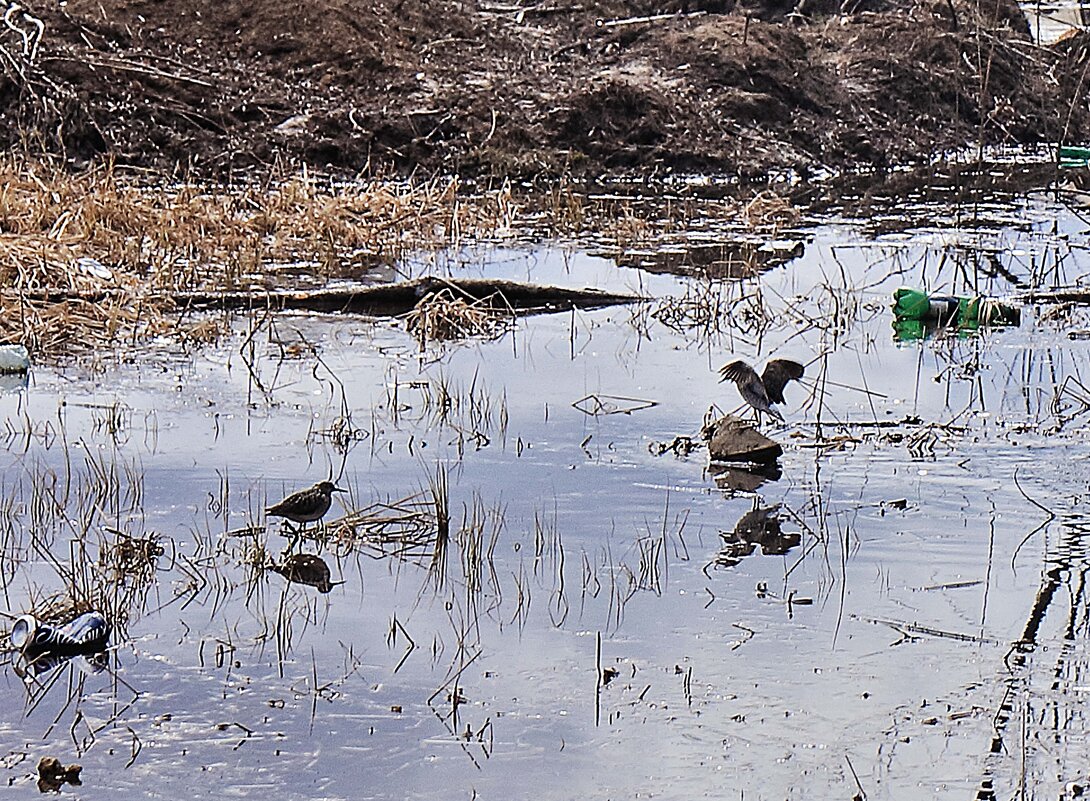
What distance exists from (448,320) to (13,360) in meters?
2.29

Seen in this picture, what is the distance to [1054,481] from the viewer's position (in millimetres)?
6195

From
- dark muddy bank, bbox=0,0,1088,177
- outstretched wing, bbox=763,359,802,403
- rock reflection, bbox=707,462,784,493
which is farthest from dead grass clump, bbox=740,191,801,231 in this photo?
rock reflection, bbox=707,462,784,493

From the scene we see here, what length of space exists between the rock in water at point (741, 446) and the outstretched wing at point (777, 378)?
55 cm

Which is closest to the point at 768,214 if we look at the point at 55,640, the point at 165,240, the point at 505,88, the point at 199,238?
the point at 199,238

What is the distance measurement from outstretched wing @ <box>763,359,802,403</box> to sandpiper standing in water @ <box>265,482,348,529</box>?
2.33 meters

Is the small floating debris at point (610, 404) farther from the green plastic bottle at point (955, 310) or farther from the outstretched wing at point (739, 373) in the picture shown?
the green plastic bottle at point (955, 310)

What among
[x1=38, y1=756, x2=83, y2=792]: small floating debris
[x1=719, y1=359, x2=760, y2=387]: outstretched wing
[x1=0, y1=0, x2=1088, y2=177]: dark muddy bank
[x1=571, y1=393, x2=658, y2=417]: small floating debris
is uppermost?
[x1=0, y1=0, x2=1088, y2=177]: dark muddy bank

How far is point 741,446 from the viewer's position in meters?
6.49

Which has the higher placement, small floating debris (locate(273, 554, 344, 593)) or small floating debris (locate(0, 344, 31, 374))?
small floating debris (locate(0, 344, 31, 374))

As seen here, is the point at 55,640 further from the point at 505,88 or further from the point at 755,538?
the point at 505,88

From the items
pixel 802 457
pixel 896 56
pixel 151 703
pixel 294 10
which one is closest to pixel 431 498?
pixel 802 457

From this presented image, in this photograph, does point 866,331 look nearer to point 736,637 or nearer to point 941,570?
point 941,570

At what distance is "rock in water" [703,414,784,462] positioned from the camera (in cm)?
648

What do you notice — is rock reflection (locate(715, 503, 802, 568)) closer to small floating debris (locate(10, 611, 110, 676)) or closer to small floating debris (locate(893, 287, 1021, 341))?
small floating debris (locate(10, 611, 110, 676))
